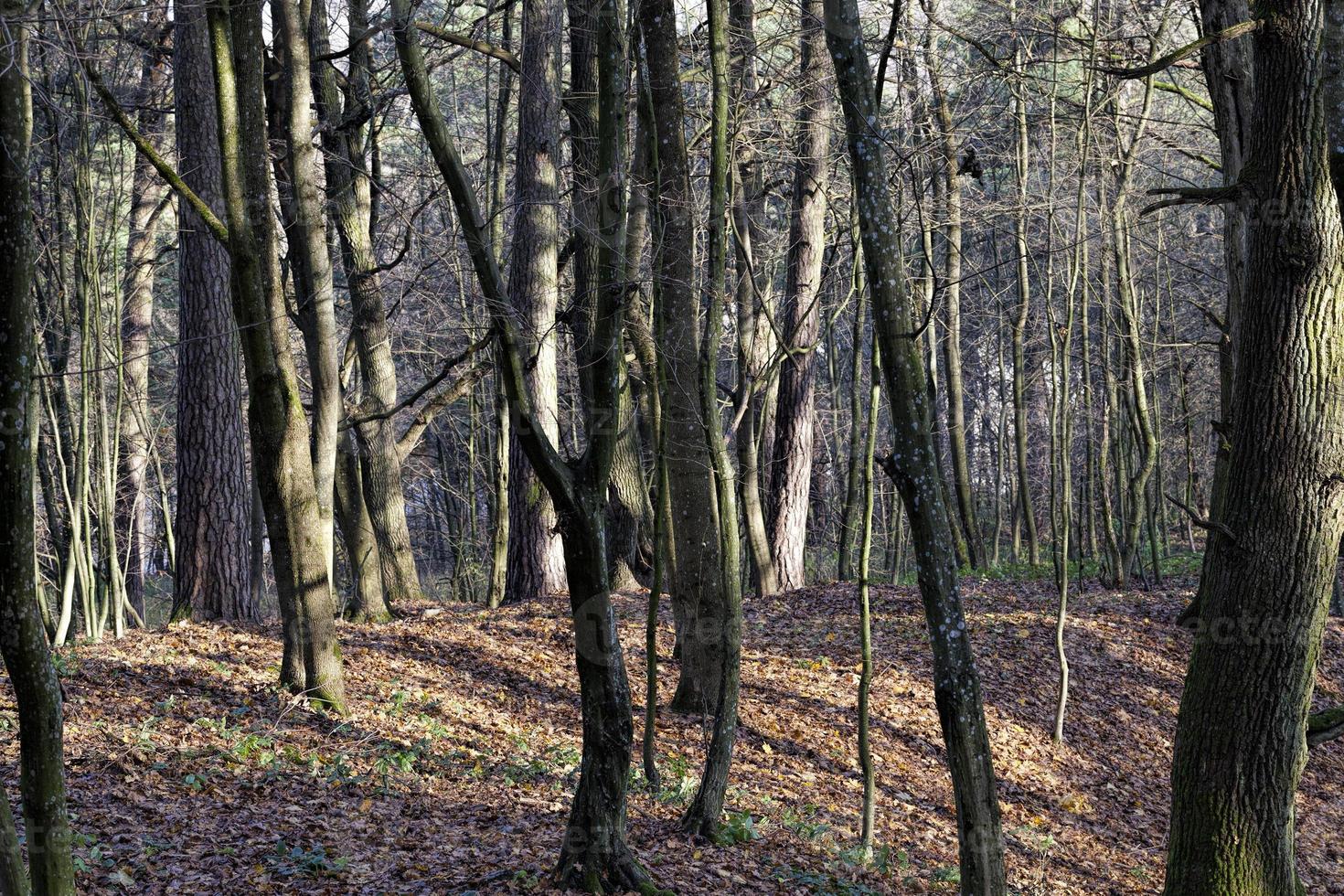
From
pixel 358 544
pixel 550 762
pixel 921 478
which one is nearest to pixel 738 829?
pixel 550 762

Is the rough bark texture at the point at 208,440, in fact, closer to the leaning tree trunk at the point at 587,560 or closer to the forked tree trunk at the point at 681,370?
the forked tree trunk at the point at 681,370

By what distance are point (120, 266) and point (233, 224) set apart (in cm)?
819

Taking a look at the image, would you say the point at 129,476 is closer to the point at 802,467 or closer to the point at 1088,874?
the point at 802,467

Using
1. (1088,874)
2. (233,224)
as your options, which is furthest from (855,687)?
(233,224)

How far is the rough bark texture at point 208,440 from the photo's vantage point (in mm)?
9961

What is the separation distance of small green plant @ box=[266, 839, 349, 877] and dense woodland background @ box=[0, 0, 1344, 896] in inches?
1.1

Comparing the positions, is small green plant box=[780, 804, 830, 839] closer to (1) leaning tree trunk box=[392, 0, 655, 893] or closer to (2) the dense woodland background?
(2) the dense woodland background

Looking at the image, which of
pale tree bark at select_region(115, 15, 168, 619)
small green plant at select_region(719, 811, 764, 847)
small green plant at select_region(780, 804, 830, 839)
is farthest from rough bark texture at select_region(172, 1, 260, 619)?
small green plant at select_region(780, 804, 830, 839)

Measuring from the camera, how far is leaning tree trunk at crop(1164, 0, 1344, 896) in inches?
219

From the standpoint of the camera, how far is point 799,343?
12.7 metres

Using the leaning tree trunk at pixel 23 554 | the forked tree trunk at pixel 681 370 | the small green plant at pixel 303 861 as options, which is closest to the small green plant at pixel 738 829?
the forked tree trunk at pixel 681 370

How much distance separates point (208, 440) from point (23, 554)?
22.7 feet

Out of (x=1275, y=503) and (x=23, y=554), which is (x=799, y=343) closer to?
(x=1275, y=503)

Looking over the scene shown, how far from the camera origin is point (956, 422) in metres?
16.7
